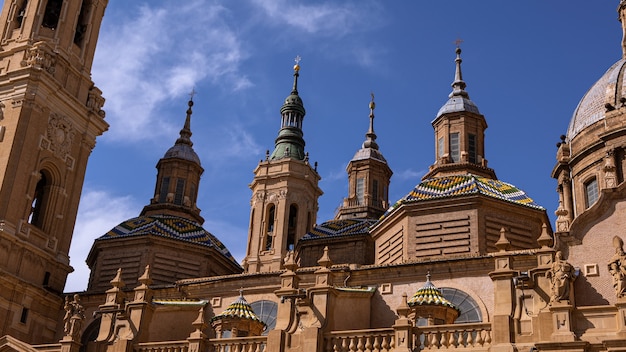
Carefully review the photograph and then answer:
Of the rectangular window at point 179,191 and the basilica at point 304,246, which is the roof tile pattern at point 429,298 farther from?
the rectangular window at point 179,191

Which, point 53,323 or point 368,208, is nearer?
point 53,323

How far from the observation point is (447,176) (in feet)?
105

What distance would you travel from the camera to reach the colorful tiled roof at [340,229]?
3519cm

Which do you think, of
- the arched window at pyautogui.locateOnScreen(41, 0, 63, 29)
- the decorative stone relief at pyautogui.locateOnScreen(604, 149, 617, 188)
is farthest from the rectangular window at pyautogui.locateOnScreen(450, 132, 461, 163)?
the arched window at pyautogui.locateOnScreen(41, 0, 63, 29)

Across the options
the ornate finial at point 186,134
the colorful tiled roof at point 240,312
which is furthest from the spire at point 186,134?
the colorful tiled roof at point 240,312

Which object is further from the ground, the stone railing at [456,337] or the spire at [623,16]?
the spire at [623,16]

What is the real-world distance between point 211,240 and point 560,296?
2056cm

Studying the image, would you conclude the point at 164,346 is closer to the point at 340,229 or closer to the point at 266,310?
the point at 266,310

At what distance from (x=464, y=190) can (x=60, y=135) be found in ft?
56.9

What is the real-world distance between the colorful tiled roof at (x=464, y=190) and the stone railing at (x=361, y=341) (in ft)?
29.7

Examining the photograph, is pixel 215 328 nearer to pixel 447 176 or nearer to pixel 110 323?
pixel 110 323

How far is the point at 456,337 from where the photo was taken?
65.8 ft

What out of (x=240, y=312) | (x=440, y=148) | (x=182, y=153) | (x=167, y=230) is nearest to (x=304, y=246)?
(x=167, y=230)

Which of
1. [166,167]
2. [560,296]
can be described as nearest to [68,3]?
[166,167]
